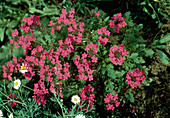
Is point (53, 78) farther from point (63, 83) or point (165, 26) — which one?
point (165, 26)

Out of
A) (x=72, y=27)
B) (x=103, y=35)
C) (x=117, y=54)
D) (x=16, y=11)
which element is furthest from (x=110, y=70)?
(x=16, y=11)

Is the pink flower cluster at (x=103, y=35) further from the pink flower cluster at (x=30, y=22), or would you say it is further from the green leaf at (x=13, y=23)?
the green leaf at (x=13, y=23)

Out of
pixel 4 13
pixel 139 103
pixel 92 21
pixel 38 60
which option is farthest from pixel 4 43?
pixel 139 103

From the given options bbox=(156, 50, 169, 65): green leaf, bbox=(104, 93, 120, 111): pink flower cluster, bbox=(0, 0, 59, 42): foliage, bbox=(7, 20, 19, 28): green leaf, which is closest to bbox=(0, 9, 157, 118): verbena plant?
bbox=(104, 93, 120, 111): pink flower cluster

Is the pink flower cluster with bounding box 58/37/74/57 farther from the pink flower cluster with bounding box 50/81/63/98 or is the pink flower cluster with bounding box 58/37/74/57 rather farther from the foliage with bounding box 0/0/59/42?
the foliage with bounding box 0/0/59/42

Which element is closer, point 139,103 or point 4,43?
point 139,103

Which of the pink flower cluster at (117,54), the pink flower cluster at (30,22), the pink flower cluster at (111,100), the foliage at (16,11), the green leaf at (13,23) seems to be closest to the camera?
the pink flower cluster at (117,54)

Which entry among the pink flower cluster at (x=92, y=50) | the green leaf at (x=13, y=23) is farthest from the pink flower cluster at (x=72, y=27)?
the green leaf at (x=13, y=23)

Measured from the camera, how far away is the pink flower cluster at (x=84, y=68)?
94.0 inches

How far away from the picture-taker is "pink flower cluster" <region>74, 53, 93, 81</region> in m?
2.39

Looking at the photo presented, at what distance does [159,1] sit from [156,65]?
116cm

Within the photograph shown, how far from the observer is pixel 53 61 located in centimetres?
248

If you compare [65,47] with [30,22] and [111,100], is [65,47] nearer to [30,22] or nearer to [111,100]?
[30,22]

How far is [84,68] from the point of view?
8.05 feet
